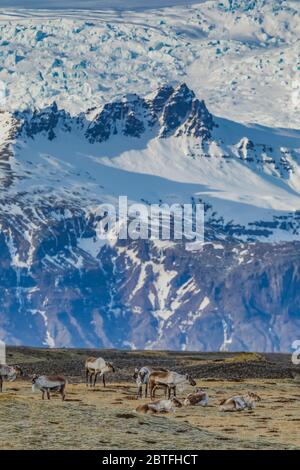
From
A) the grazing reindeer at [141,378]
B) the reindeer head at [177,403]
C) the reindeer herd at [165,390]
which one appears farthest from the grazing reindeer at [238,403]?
the grazing reindeer at [141,378]

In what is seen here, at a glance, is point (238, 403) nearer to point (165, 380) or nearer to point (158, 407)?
point (165, 380)

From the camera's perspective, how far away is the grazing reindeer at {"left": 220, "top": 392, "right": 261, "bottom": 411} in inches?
3349

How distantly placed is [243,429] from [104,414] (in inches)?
324

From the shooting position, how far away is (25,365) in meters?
126

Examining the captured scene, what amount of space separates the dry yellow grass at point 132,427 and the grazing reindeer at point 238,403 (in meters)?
0.51

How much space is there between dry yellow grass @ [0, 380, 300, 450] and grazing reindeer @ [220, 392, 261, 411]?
51cm

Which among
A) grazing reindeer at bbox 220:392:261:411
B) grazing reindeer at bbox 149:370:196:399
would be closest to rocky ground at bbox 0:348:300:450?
grazing reindeer at bbox 220:392:261:411

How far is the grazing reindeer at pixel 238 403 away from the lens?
279 ft

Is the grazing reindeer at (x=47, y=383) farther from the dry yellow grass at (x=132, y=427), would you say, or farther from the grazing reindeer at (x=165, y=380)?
the grazing reindeer at (x=165, y=380)

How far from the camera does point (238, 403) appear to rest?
281 feet

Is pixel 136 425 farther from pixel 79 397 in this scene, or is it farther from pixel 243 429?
pixel 79 397

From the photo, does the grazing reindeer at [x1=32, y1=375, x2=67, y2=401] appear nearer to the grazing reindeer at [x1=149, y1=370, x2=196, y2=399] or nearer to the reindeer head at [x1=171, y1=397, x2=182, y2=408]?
the grazing reindeer at [x1=149, y1=370, x2=196, y2=399]
